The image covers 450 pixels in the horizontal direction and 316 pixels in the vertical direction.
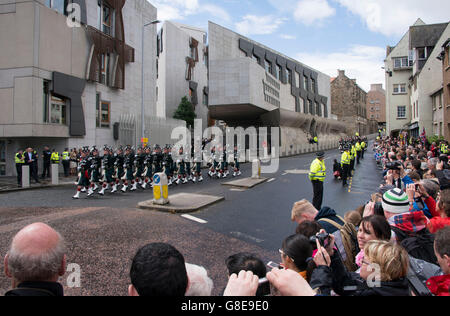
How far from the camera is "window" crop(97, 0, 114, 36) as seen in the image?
24.8 meters

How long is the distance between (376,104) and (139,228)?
109 m

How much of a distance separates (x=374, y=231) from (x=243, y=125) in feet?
138

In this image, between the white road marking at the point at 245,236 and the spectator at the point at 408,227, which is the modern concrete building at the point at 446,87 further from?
the spectator at the point at 408,227

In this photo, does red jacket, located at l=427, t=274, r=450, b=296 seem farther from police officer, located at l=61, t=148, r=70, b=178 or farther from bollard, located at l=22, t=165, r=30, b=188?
police officer, located at l=61, t=148, r=70, b=178

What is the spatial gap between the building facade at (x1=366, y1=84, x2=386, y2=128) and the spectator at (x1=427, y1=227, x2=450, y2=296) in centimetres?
10814

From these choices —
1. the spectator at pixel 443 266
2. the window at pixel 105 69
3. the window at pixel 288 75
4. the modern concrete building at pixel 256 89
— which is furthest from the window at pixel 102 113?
A: the window at pixel 288 75

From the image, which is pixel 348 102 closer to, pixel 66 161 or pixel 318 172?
pixel 66 161

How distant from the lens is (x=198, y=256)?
546 cm

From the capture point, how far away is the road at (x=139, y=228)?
4902mm

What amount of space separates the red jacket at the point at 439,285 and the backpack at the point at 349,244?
0.97m

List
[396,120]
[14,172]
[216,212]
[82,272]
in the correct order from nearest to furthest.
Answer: [82,272], [216,212], [14,172], [396,120]
